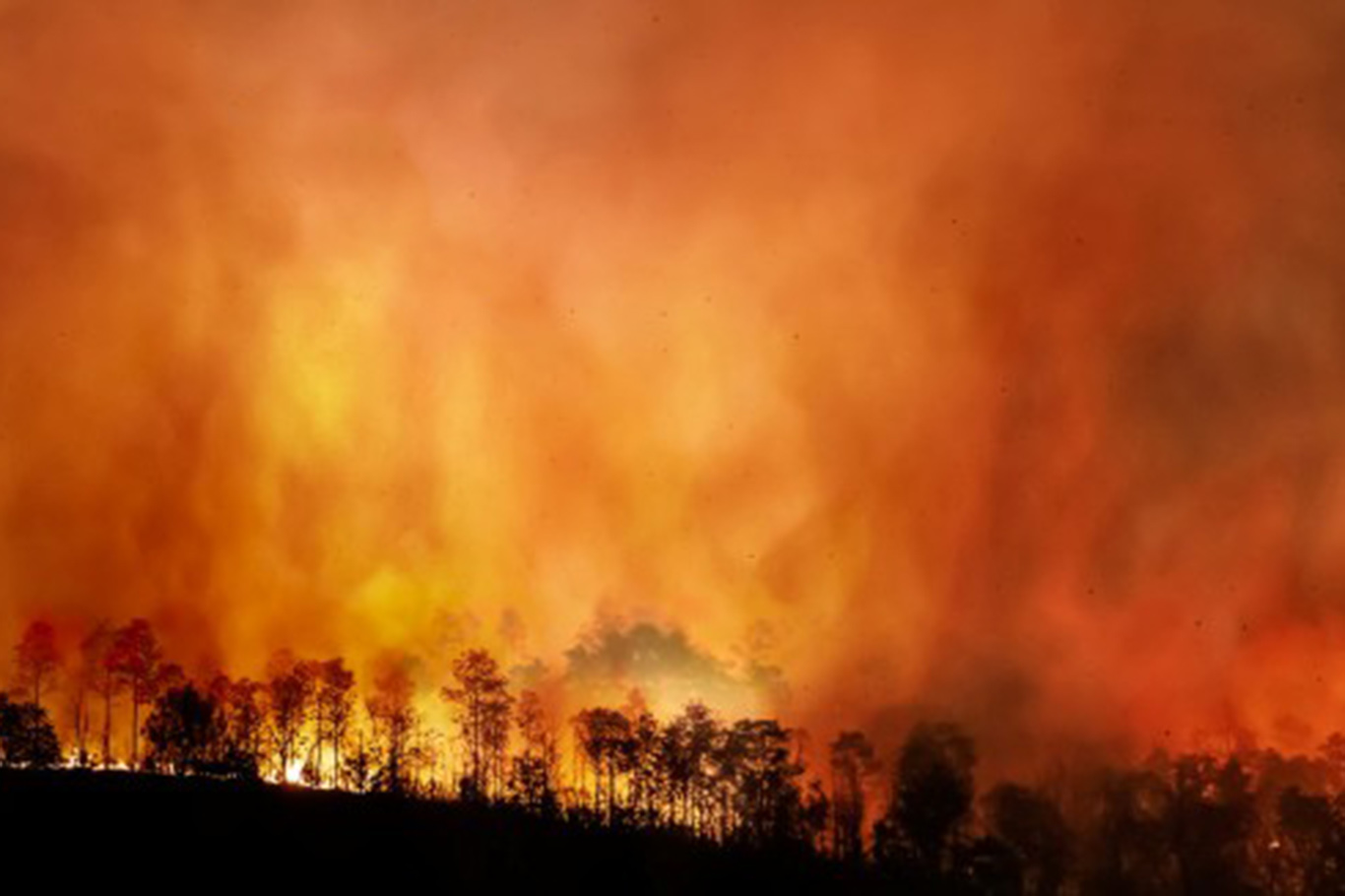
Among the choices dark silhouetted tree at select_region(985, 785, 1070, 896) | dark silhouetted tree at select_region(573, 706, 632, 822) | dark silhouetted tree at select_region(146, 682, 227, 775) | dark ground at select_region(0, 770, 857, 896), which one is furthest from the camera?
dark silhouetted tree at select_region(573, 706, 632, 822)

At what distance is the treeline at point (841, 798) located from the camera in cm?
15888

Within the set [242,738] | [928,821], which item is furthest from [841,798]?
[242,738]

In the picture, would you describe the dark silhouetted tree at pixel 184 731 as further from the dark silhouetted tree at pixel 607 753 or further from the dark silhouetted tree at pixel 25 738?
the dark silhouetted tree at pixel 607 753

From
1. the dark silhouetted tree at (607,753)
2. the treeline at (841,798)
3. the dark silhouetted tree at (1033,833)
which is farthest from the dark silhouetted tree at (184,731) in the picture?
the dark silhouetted tree at (1033,833)

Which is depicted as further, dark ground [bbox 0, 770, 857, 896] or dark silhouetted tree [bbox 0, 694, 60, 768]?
dark silhouetted tree [bbox 0, 694, 60, 768]

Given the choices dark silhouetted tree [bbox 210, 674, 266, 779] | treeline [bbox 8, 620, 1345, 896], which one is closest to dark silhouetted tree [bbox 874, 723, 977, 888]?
treeline [bbox 8, 620, 1345, 896]

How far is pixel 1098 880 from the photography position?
531 feet

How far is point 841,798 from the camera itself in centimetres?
19600

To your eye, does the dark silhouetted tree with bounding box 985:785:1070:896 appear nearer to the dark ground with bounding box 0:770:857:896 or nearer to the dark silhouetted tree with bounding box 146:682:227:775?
the dark ground with bounding box 0:770:857:896

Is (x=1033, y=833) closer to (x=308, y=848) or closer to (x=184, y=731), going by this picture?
(x=308, y=848)

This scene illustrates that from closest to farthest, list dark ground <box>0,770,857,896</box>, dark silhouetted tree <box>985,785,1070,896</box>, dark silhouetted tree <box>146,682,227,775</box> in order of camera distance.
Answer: dark ground <box>0,770,857,896</box>, dark silhouetted tree <box>985,785,1070,896</box>, dark silhouetted tree <box>146,682,227,775</box>

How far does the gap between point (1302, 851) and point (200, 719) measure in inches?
5471

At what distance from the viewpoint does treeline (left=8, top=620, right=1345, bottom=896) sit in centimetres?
15888

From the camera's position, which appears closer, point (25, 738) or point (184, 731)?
point (25, 738)
